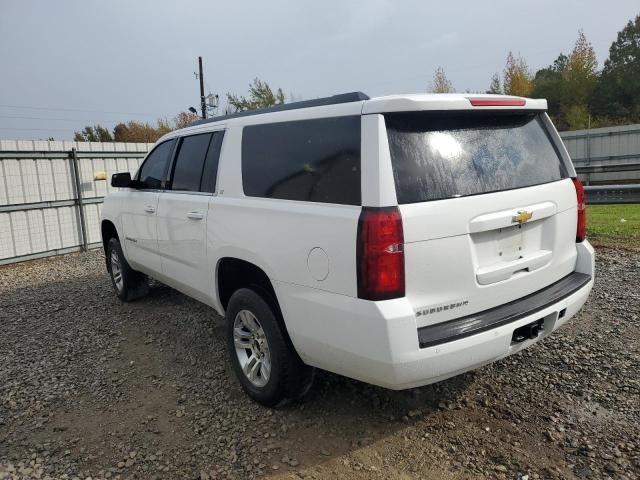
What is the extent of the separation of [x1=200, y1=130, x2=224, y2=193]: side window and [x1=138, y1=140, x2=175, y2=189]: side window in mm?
904

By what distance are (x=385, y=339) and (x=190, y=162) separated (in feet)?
8.69

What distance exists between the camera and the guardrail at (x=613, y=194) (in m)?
7.81

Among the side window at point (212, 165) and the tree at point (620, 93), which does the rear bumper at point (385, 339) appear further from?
the tree at point (620, 93)

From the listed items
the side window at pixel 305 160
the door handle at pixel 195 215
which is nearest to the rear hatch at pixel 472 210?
the side window at pixel 305 160

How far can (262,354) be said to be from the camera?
3443 millimetres

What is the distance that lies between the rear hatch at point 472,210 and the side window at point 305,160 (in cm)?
25

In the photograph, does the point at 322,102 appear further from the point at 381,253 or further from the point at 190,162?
the point at 190,162

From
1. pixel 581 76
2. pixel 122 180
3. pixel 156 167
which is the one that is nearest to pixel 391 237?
pixel 156 167

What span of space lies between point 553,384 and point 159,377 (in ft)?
9.72

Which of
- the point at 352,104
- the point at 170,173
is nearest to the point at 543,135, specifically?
the point at 352,104

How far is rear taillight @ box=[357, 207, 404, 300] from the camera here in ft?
8.09

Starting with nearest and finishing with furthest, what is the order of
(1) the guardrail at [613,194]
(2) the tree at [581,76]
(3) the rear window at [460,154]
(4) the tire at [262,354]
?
(3) the rear window at [460,154] → (4) the tire at [262,354] → (1) the guardrail at [613,194] → (2) the tree at [581,76]

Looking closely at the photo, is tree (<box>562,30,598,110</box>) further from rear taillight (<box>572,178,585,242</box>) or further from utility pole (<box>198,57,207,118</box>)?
rear taillight (<box>572,178,585,242</box>)

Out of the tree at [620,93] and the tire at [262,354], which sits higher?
the tree at [620,93]
